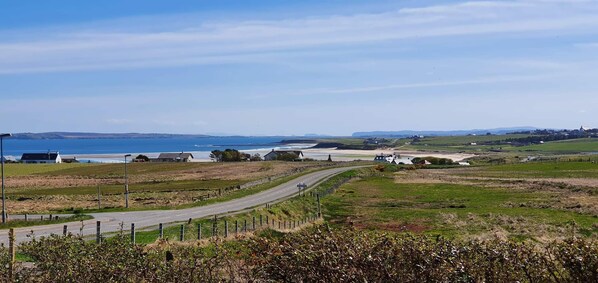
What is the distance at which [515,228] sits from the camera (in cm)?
4056

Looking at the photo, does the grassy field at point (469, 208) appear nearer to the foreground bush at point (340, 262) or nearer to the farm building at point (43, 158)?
the foreground bush at point (340, 262)

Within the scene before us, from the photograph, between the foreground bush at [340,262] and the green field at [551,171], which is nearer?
the foreground bush at [340,262]

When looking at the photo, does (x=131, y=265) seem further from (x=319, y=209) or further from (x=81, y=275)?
(x=319, y=209)

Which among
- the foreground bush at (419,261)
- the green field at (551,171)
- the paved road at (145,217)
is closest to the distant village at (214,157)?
the green field at (551,171)

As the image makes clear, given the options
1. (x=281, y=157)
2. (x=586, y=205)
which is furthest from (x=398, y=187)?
(x=281, y=157)

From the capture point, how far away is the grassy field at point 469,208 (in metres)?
40.2

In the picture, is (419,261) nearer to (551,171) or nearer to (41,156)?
(551,171)

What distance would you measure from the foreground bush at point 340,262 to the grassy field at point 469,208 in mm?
16430

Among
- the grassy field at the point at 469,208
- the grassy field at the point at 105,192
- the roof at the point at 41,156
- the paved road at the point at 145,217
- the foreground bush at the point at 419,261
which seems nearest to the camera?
the foreground bush at the point at 419,261

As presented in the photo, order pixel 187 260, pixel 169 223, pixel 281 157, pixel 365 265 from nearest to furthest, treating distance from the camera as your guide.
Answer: pixel 365 265, pixel 187 260, pixel 169 223, pixel 281 157

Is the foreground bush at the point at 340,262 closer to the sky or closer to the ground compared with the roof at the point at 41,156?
closer to the sky

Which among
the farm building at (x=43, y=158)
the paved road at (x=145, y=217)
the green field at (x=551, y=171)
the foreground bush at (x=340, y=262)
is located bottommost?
the farm building at (x=43, y=158)

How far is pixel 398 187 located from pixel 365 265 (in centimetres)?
7698

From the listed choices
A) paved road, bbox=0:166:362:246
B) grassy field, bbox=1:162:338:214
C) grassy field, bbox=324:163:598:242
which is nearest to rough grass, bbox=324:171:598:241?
grassy field, bbox=324:163:598:242
